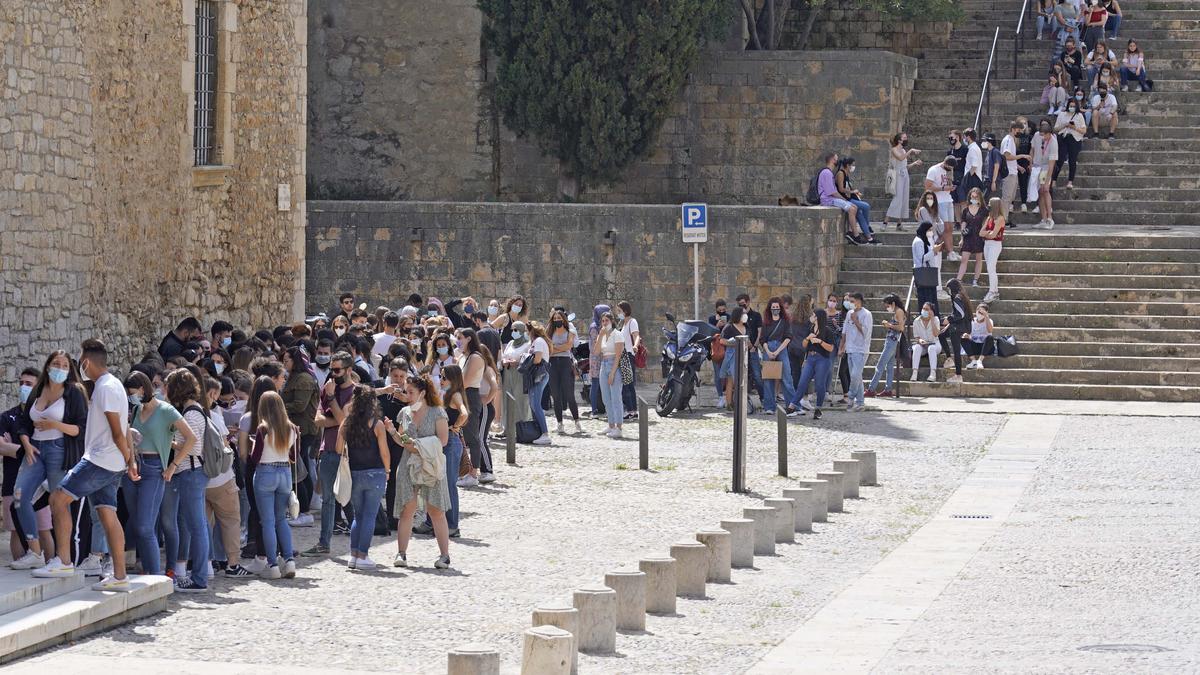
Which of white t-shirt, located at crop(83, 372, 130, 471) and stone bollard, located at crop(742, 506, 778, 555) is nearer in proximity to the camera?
white t-shirt, located at crop(83, 372, 130, 471)

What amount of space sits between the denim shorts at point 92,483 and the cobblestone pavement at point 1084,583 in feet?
15.5

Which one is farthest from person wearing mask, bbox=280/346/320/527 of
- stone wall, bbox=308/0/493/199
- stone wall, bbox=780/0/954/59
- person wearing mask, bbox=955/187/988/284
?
stone wall, bbox=780/0/954/59

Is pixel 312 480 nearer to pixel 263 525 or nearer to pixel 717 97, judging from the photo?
pixel 263 525

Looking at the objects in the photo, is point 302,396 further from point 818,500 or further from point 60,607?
point 818,500

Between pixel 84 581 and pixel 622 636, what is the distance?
338 centimetres

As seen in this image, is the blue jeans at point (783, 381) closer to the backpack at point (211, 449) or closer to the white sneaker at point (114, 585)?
the backpack at point (211, 449)

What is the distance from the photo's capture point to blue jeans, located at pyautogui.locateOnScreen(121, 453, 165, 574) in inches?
471

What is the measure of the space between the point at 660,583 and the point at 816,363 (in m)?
11.6

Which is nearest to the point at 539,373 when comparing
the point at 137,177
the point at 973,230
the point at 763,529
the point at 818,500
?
the point at 137,177

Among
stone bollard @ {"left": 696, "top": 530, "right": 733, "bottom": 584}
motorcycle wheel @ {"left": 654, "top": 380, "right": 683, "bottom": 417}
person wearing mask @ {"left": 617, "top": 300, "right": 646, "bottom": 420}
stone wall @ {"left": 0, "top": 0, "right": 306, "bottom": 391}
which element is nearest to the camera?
stone bollard @ {"left": 696, "top": 530, "right": 733, "bottom": 584}

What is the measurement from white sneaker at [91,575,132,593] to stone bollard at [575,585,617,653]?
2735 mm

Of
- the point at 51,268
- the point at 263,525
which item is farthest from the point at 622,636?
the point at 51,268

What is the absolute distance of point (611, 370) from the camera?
21.2 meters

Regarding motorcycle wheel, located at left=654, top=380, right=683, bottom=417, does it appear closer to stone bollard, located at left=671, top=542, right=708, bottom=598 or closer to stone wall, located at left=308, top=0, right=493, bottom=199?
stone wall, located at left=308, top=0, right=493, bottom=199
